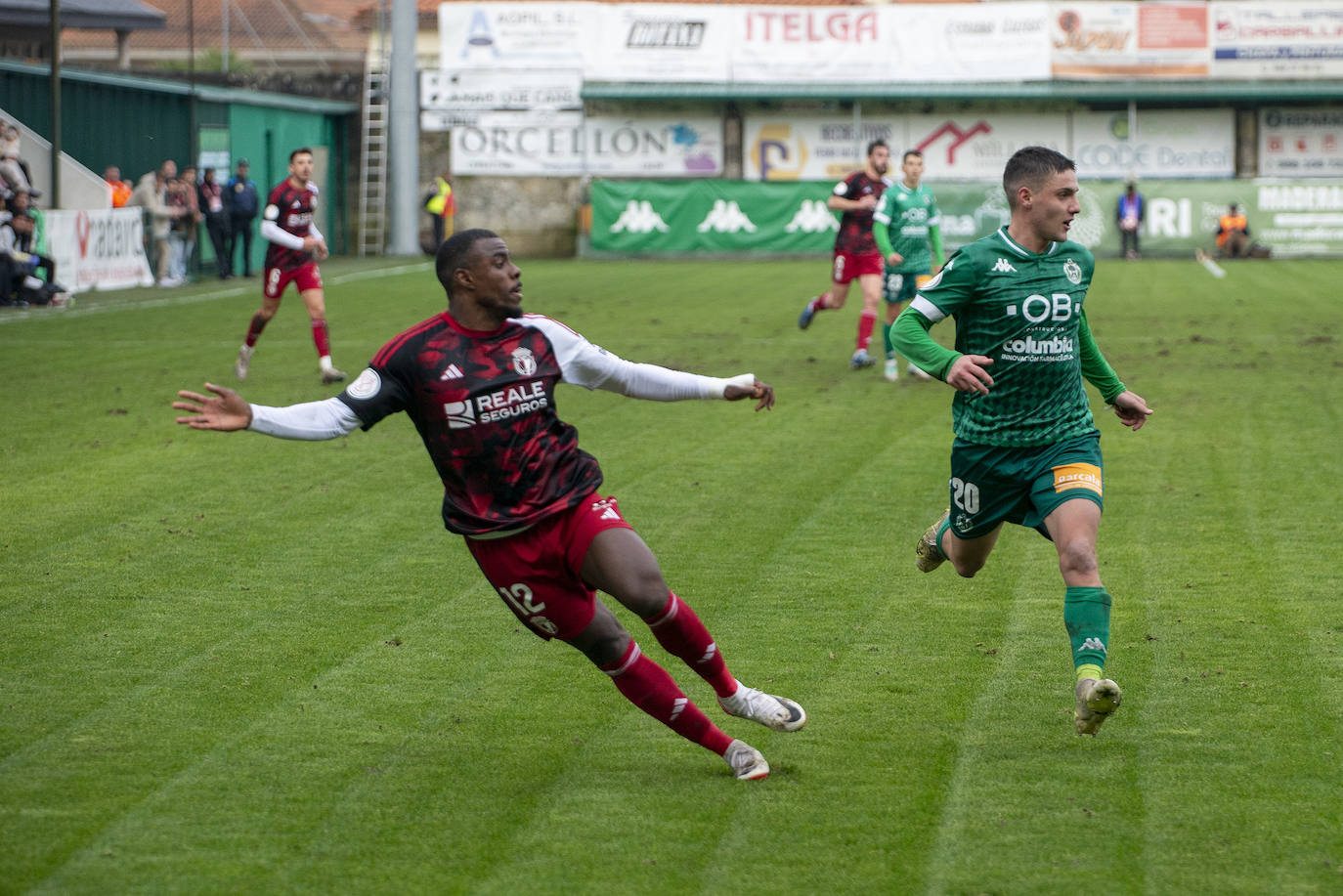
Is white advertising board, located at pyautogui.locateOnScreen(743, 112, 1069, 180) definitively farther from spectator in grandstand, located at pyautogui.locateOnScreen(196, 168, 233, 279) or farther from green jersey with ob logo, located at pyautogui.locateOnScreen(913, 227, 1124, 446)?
green jersey with ob logo, located at pyautogui.locateOnScreen(913, 227, 1124, 446)

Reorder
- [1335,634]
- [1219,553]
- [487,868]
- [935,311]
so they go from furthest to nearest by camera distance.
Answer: [1219,553]
[1335,634]
[935,311]
[487,868]

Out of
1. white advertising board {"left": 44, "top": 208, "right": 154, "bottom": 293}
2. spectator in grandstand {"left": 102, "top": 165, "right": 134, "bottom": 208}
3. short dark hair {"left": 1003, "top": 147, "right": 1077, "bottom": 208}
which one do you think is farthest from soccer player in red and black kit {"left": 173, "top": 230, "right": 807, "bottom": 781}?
spectator in grandstand {"left": 102, "top": 165, "right": 134, "bottom": 208}

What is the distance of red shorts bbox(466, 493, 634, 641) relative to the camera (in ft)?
16.7

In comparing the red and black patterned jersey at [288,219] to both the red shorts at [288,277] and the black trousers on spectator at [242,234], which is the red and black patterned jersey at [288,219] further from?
the black trousers on spectator at [242,234]

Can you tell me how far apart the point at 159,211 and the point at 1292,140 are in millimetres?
28169

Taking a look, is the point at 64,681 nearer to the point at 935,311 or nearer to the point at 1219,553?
the point at 935,311

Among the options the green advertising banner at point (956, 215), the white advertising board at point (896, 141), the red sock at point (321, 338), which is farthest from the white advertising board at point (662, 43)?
the red sock at point (321, 338)

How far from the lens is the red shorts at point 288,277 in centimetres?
1516

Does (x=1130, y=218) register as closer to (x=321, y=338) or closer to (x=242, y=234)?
(x=242, y=234)

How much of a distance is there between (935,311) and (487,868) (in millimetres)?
2675

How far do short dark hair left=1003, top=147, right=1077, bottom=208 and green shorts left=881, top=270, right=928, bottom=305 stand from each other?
9.86 metres

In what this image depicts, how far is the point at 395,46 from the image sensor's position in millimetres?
40000

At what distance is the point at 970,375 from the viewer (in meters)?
5.58

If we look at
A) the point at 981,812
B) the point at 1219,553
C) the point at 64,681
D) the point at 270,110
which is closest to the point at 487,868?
the point at 981,812
